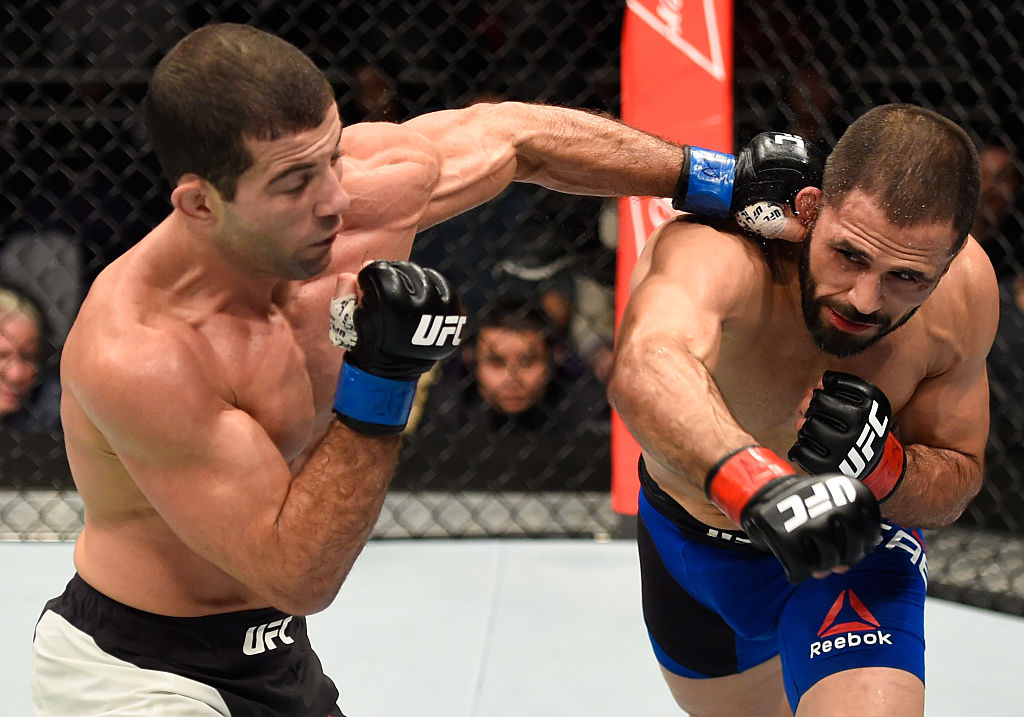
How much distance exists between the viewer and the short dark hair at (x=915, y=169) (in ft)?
5.04

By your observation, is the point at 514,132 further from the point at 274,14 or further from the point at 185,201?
the point at 274,14

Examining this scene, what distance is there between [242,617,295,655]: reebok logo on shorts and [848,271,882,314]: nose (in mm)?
875

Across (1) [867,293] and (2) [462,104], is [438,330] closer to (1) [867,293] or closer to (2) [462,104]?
(1) [867,293]

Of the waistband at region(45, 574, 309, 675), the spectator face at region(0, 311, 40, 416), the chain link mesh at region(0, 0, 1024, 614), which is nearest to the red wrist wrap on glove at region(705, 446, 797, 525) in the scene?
the waistband at region(45, 574, 309, 675)

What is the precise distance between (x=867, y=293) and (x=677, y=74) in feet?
4.83

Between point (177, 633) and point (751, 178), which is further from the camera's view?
point (751, 178)

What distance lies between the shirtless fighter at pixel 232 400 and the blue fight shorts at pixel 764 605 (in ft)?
2.02

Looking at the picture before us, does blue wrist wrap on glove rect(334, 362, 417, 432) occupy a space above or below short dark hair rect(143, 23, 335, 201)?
below

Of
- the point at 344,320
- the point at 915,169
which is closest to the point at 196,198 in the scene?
the point at 344,320

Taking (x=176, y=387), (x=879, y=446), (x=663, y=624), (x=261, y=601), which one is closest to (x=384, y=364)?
(x=176, y=387)

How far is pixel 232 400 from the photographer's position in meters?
1.44

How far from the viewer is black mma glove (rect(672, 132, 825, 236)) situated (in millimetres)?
1722

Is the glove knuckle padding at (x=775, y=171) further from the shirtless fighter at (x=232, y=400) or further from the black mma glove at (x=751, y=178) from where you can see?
the shirtless fighter at (x=232, y=400)

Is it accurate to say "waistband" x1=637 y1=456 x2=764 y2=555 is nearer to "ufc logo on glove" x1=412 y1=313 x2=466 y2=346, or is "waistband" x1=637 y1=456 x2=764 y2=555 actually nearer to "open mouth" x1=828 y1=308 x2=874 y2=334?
"open mouth" x1=828 y1=308 x2=874 y2=334
